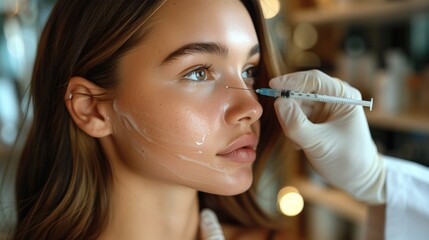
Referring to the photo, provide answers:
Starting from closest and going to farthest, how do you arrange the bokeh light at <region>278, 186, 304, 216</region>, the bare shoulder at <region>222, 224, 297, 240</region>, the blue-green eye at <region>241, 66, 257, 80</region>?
1. the blue-green eye at <region>241, 66, 257, 80</region>
2. the bare shoulder at <region>222, 224, 297, 240</region>
3. the bokeh light at <region>278, 186, 304, 216</region>

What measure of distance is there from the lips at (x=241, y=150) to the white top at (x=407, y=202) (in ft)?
1.07

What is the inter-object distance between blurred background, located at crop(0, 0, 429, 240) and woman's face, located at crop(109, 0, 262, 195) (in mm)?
425

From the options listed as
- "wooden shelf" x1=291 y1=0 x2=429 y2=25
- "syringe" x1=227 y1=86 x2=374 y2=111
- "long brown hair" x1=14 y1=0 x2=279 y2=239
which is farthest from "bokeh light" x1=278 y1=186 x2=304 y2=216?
A: "syringe" x1=227 y1=86 x2=374 y2=111

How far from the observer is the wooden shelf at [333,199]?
1.63 meters

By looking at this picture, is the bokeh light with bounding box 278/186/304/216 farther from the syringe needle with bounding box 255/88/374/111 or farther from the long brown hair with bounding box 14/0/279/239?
the syringe needle with bounding box 255/88/374/111

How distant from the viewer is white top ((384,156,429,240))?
878mm

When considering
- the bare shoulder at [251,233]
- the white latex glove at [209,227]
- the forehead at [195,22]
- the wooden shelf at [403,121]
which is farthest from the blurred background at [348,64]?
the forehead at [195,22]

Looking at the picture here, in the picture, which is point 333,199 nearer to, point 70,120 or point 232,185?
point 232,185

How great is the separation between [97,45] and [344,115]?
1.70 feet

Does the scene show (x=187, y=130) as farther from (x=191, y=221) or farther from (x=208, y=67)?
(x=191, y=221)

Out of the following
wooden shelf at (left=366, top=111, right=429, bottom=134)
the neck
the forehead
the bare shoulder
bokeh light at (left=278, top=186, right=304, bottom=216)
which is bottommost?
bokeh light at (left=278, top=186, right=304, bottom=216)

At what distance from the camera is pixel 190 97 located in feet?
2.50

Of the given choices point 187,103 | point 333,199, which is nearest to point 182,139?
point 187,103

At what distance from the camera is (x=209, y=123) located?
A: 761 millimetres
